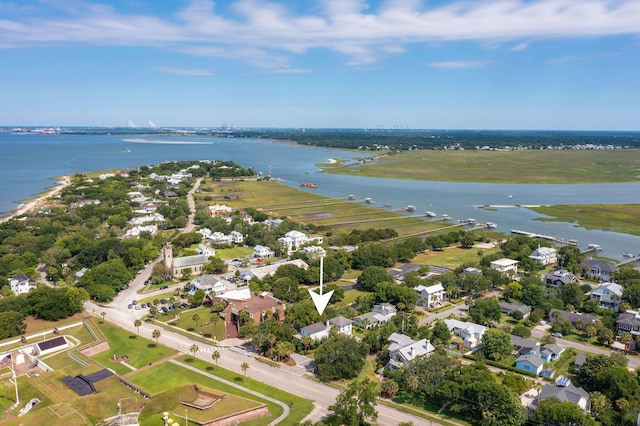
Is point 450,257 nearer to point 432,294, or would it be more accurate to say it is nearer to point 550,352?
point 432,294

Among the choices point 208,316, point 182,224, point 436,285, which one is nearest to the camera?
point 208,316

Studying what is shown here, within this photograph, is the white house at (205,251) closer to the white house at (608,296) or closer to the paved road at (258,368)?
the paved road at (258,368)

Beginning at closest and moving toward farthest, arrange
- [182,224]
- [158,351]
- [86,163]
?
1. [158,351]
2. [182,224]
3. [86,163]

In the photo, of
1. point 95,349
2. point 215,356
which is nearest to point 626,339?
point 215,356

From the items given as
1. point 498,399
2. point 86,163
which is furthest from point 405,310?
point 86,163

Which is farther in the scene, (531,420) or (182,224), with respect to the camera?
(182,224)

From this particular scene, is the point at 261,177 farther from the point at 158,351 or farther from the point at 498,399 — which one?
the point at 498,399
